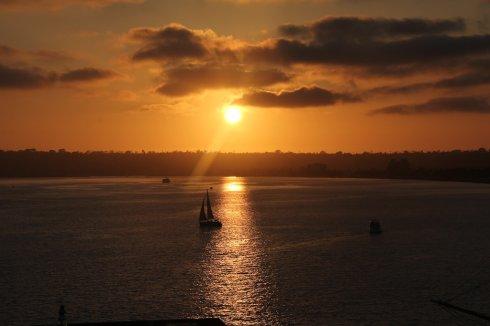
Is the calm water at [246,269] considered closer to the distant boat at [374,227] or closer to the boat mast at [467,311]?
the boat mast at [467,311]

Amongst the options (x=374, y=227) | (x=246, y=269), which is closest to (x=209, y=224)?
(x=374, y=227)

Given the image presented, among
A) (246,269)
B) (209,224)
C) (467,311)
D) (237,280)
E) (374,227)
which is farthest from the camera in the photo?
(209,224)

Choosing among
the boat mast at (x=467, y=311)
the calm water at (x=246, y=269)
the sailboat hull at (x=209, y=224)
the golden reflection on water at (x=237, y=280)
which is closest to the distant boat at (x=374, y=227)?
the calm water at (x=246, y=269)

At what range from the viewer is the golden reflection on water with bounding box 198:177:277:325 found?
167ft

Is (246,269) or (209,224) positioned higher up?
(209,224)

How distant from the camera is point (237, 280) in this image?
65.4 m

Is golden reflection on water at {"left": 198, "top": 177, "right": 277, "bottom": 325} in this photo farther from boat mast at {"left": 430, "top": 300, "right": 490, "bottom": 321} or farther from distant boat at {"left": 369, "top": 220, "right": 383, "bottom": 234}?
distant boat at {"left": 369, "top": 220, "right": 383, "bottom": 234}

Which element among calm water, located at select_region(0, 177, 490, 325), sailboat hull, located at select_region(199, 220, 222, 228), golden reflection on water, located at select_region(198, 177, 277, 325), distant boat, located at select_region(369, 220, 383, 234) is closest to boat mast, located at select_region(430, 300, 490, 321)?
calm water, located at select_region(0, 177, 490, 325)

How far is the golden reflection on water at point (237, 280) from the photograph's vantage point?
50.9 m

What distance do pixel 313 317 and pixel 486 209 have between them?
443 ft

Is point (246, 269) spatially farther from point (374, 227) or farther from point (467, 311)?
point (374, 227)

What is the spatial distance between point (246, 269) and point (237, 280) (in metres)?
7.07

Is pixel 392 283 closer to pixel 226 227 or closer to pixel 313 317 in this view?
pixel 313 317

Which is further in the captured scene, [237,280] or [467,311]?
[237,280]
